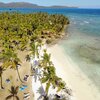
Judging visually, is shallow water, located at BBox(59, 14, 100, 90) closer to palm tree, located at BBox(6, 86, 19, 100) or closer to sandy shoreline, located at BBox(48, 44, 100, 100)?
sandy shoreline, located at BBox(48, 44, 100, 100)

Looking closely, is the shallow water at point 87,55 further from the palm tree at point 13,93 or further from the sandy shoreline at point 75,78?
the palm tree at point 13,93

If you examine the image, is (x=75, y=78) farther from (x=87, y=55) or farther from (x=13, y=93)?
(x=87, y=55)

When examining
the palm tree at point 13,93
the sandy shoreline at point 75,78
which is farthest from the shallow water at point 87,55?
the palm tree at point 13,93

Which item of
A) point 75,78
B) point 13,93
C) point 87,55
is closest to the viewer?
point 13,93

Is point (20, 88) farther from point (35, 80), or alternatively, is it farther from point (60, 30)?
point (60, 30)

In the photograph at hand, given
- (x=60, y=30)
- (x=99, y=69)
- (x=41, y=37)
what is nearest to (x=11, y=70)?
(x=99, y=69)

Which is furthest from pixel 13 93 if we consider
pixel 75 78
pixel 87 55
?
pixel 87 55

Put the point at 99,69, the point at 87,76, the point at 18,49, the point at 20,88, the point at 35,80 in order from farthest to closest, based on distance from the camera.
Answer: the point at 18,49 < the point at 99,69 < the point at 87,76 < the point at 35,80 < the point at 20,88

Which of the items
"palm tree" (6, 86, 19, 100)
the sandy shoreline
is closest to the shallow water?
the sandy shoreline
